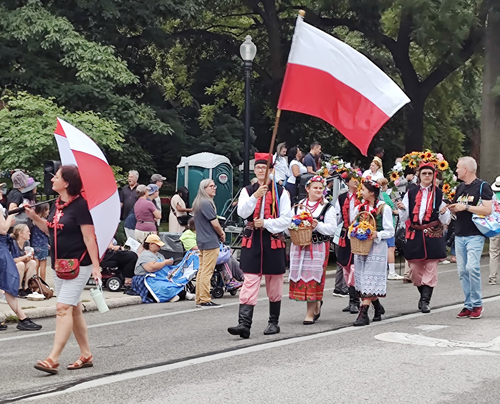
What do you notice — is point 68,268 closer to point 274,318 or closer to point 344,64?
point 274,318

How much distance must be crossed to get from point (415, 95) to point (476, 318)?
63.3ft

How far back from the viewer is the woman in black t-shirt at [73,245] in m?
8.23

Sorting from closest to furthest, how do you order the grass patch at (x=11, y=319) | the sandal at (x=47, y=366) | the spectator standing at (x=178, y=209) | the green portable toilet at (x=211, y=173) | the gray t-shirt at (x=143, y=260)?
the sandal at (x=47, y=366) → the grass patch at (x=11, y=319) → the gray t-shirt at (x=143, y=260) → the spectator standing at (x=178, y=209) → the green portable toilet at (x=211, y=173)

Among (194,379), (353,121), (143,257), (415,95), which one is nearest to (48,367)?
(194,379)

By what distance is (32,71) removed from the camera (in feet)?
69.4

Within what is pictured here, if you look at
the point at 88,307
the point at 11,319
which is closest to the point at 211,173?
the point at 88,307

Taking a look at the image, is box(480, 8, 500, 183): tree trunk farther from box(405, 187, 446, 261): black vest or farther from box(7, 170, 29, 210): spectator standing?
box(7, 170, 29, 210): spectator standing

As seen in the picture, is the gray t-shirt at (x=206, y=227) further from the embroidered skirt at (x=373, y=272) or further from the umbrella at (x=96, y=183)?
the umbrella at (x=96, y=183)

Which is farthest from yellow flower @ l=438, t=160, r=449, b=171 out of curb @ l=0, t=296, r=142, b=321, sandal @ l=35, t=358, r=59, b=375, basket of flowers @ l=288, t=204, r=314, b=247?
sandal @ l=35, t=358, r=59, b=375

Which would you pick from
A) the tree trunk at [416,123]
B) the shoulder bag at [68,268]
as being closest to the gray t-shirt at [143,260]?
the shoulder bag at [68,268]

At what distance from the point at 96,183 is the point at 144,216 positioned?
845 centimetres

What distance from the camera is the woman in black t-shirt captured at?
823cm

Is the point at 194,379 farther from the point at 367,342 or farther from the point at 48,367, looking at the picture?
the point at 367,342

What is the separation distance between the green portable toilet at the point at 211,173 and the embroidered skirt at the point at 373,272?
11926 millimetres
